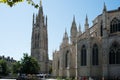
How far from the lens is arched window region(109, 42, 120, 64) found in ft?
146

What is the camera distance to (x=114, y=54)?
44781mm

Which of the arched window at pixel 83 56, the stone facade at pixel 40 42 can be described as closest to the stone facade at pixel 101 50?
the arched window at pixel 83 56

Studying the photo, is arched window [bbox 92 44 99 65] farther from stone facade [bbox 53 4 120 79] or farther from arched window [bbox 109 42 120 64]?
arched window [bbox 109 42 120 64]

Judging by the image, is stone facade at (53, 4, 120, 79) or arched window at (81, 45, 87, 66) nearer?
stone facade at (53, 4, 120, 79)

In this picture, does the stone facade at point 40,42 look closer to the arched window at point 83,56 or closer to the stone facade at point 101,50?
the stone facade at point 101,50

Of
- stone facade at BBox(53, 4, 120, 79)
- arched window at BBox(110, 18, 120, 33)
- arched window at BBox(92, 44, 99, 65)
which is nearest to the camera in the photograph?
stone facade at BBox(53, 4, 120, 79)

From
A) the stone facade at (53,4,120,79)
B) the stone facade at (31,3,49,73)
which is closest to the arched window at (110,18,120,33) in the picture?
the stone facade at (53,4,120,79)

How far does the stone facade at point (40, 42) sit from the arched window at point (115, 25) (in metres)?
55.3

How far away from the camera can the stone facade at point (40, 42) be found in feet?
335

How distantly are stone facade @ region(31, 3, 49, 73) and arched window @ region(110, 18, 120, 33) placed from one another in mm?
55296

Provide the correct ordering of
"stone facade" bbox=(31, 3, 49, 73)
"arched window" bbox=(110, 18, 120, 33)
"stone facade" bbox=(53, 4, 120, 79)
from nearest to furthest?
"stone facade" bbox=(53, 4, 120, 79) < "arched window" bbox=(110, 18, 120, 33) < "stone facade" bbox=(31, 3, 49, 73)

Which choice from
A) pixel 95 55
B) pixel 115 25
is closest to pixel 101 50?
pixel 95 55

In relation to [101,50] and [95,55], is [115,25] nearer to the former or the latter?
[101,50]

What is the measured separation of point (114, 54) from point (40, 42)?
6012 cm
